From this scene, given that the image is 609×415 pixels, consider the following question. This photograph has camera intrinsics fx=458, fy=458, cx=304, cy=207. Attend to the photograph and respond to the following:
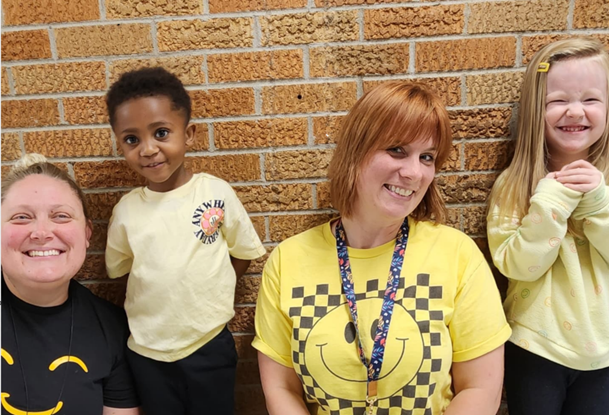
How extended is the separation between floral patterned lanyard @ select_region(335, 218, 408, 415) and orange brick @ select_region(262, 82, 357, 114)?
0.50 meters

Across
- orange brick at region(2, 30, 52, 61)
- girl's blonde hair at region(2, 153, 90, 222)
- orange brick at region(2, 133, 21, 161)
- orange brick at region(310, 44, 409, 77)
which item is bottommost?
girl's blonde hair at region(2, 153, 90, 222)

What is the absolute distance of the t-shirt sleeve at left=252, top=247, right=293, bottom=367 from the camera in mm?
1443

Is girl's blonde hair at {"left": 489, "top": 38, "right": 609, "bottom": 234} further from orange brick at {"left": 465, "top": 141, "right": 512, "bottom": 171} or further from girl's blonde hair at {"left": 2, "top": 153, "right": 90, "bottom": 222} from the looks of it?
girl's blonde hair at {"left": 2, "top": 153, "right": 90, "bottom": 222}

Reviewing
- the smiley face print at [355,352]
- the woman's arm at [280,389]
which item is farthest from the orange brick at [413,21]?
the woman's arm at [280,389]

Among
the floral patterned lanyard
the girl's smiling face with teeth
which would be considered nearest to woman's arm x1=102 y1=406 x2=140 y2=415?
the floral patterned lanyard

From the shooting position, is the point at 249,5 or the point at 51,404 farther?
the point at 249,5

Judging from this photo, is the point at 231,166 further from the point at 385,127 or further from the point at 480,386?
the point at 480,386

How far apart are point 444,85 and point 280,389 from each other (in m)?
1.19

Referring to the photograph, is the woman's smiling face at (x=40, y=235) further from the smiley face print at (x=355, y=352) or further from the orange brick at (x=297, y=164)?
the smiley face print at (x=355, y=352)

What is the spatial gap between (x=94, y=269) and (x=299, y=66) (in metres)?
1.12

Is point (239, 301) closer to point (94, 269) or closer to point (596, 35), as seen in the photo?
point (94, 269)

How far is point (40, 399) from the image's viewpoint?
144cm

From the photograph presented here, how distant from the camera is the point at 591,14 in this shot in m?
1.59

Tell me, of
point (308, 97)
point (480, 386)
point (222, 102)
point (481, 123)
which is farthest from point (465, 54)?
point (480, 386)
